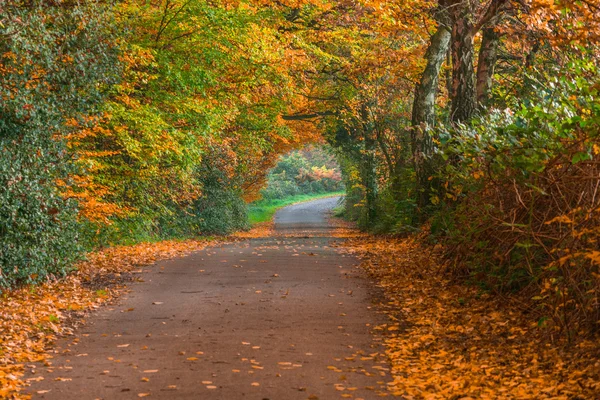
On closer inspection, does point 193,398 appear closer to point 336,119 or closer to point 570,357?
point 570,357

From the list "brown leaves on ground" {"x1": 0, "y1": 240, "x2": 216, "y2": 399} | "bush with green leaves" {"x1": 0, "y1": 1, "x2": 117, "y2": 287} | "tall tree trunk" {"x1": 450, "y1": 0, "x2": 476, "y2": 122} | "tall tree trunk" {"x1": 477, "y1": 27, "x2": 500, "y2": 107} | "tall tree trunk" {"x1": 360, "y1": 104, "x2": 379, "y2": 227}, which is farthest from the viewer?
"tall tree trunk" {"x1": 360, "y1": 104, "x2": 379, "y2": 227}

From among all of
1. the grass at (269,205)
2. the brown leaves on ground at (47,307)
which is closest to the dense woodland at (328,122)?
the brown leaves on ground at (47,307)

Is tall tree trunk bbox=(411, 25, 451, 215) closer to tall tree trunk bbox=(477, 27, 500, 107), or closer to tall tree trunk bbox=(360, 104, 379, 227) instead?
tall tree trunk bbox=(477, 27, 500, 107)

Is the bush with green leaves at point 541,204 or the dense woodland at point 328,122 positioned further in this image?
the dense woodland at point 328,122

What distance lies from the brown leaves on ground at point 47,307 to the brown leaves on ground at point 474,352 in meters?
3.50

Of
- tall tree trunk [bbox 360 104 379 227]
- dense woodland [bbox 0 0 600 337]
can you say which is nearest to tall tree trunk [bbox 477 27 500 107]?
dense woodland [bbox 0 0 600 337]

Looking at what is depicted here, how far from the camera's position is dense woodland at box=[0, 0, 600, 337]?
831 cm

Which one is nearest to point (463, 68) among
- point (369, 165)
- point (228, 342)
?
point (228, 342)

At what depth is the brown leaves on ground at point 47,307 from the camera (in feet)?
24.7

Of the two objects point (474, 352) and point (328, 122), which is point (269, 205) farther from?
point (474, 352)

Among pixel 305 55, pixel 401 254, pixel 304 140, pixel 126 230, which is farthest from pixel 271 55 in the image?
pixel 304 140

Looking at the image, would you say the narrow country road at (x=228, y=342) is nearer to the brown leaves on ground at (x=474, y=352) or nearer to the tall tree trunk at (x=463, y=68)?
the brown leaves on ground at (x=474, y=352)

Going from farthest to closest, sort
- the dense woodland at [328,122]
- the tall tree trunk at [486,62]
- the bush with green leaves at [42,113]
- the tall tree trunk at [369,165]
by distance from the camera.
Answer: the tall tree trunk at [369,165]
the tall tree trunk at [486,62]
the bush with green leaves at [42,113]
the dense woodland at [328,122]

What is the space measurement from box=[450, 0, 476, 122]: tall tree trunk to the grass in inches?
1148
